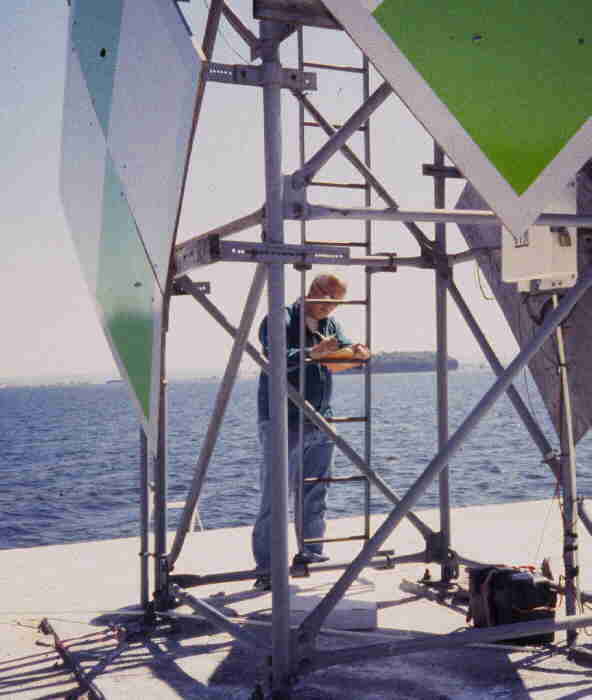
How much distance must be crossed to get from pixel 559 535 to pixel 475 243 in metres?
2.89

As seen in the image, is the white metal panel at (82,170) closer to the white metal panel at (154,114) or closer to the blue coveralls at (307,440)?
the white metal panel at (154,114)

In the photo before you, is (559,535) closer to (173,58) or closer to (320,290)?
(320,290)

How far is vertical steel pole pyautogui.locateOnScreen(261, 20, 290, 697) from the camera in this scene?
427cm

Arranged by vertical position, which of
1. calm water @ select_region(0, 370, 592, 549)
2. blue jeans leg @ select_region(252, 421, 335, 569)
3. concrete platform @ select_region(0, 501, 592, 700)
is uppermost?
blue jeans leg @ select_region(252, 421, 335, 569)

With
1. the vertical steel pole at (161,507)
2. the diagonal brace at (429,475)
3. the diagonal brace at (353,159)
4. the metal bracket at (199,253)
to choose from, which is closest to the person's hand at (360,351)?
the diagonal brace at (353,159)

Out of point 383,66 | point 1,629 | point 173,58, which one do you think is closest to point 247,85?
point 173,58

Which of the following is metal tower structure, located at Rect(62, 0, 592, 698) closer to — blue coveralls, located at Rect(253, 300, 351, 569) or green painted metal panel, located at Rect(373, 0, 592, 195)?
green painted metal panel, located at Rect(373, 0, 592, 195)

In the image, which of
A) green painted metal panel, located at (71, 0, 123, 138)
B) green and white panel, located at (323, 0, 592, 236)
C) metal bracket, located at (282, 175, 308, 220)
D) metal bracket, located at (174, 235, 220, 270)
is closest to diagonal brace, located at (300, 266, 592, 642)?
green and white panel, located at (323, 0, 592, 236)

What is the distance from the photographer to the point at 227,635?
560 cm

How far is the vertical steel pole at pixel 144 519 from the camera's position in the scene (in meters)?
5.94

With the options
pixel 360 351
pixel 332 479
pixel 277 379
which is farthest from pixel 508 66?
pixel 332 479

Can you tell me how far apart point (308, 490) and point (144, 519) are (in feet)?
4.04

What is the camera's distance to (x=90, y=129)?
194 inches

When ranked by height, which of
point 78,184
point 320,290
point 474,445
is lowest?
point 474,445
